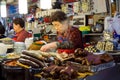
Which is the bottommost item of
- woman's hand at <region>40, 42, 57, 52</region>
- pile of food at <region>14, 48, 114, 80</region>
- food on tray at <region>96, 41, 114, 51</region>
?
food on tray at <region>96, 41, 114, 51</region>

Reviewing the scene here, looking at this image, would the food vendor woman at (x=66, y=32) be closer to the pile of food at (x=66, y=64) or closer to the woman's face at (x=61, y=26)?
the woman's face at (x=61, y=26)

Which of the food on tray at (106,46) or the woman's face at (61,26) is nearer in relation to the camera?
the woman's face at (61,26)

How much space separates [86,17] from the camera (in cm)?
610

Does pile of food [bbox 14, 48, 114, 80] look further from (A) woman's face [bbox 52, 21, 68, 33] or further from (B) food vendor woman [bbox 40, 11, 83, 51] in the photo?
(A) woman's face [bbox 52, 21, 68, 33]

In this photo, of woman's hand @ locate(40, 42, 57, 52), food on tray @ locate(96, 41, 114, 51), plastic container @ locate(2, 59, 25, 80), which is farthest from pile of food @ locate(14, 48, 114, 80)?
food on tray @ locate(96, 41, 114, 51)

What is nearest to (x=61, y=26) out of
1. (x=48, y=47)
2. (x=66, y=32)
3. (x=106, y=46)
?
(x=66, y=32)

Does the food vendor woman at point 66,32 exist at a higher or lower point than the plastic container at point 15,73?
higher

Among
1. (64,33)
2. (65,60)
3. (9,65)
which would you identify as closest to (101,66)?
(65,60)

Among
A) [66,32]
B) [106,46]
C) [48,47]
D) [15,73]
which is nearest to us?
[15,73]

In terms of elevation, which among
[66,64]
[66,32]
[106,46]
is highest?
[66,32]

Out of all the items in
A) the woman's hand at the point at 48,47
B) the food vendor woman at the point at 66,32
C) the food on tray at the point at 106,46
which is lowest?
the food on tray at the point at 106,46

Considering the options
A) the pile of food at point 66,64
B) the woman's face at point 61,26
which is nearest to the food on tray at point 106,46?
the woman's face at point 61,26

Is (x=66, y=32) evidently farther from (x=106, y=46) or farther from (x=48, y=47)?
(x=106, y=46)

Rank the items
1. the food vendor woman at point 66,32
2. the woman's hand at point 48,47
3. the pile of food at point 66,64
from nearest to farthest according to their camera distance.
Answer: the pile of food at point 66,64, the woman's hand at point 48,47, the food vendor woman at point 66,32
